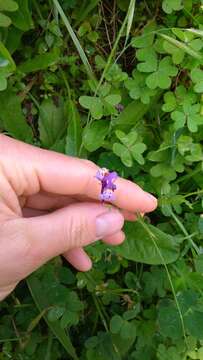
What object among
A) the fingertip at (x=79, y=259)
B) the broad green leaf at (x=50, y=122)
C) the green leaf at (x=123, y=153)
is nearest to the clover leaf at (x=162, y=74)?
the green leaf at (x=123, y=153)

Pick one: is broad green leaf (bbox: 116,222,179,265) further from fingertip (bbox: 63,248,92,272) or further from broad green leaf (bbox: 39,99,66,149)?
broad green leaf (bbox: 39,99,66,149)

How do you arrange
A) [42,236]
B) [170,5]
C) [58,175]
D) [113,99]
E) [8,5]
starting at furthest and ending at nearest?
[170,5]
[113,99]
[8,5]
[58,175]
[42,236]

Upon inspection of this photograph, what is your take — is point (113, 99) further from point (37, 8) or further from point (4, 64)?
point (37, 8)

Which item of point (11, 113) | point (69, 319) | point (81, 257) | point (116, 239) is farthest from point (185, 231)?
point (11, 113)

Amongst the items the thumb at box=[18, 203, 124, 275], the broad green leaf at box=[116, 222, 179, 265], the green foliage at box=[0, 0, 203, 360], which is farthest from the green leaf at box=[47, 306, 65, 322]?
the thumb at box=[18, 203, 124, 275]

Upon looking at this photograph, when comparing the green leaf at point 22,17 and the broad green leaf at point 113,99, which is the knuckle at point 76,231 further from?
the green leaf at point 22,17
